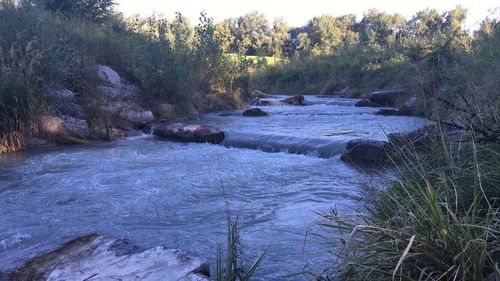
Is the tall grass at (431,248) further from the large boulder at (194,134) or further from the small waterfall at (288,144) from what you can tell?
the large boulder at (194,134)

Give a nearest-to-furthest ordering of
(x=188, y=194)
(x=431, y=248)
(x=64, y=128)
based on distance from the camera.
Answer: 1. (x=431, y=248)
2. (x=188, y=194)
3. (x=64, y=128)

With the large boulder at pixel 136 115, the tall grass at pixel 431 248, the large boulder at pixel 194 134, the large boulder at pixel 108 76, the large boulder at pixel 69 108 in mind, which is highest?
the large boulder at pixel 108 76

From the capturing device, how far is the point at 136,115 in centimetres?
1483

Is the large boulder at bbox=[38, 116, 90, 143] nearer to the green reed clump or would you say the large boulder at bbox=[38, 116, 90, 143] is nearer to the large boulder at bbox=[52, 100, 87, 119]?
the large boulder at bbox=[52, 100, 87, 119]

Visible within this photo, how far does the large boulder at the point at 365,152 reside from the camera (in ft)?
26.1

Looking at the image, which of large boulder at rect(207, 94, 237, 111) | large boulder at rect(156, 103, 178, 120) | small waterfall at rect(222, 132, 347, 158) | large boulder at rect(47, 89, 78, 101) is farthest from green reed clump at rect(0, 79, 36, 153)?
large boulder at rect(207, 94, 237, 111)

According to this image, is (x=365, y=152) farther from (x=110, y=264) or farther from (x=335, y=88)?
(x=335, y=88)

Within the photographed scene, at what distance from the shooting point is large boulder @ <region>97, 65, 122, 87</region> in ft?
51.1

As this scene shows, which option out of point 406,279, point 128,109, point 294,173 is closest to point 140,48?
point 128,109

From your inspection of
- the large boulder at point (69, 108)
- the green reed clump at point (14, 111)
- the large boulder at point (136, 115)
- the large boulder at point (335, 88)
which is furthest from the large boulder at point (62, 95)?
the large boulder at point (335, 88)

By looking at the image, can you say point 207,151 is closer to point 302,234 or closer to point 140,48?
point 302,234

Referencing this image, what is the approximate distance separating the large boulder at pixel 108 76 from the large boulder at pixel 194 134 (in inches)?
146

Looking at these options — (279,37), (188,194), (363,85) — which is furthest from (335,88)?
(279,37)

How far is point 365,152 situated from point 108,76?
1031 centimetres
